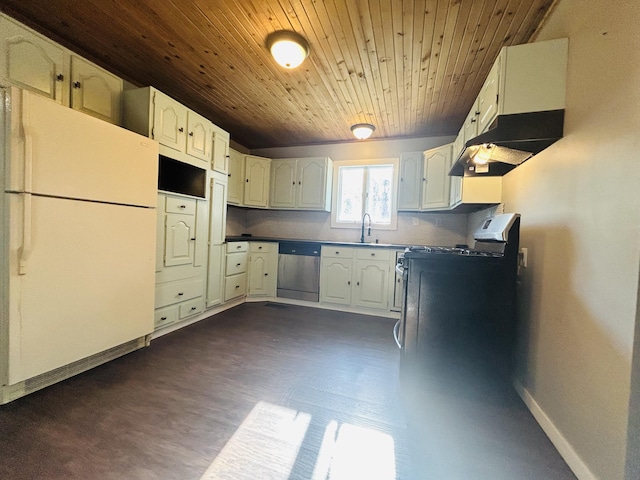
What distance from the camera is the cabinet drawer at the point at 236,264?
347 cm

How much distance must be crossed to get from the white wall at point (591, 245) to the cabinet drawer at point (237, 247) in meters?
3.12

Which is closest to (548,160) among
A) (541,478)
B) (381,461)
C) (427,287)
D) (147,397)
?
(427,287)

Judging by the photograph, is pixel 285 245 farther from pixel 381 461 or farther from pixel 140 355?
pixel 381 461

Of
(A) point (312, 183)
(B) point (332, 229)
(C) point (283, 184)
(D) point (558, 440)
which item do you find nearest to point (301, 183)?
(A) point (312, 183)

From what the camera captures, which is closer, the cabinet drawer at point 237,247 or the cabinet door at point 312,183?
the cabinet drawer at point 237,247

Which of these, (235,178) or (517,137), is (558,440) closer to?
(517,137)

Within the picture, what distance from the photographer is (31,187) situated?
1.47 meters

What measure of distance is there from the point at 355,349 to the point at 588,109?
7.36ft

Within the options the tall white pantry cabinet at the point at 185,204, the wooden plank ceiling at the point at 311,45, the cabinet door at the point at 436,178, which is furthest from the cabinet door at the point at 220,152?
the cabinet door at the point at 436,178

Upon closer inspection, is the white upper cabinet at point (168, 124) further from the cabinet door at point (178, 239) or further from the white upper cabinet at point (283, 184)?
the white upper cabinet at point (283, 184)

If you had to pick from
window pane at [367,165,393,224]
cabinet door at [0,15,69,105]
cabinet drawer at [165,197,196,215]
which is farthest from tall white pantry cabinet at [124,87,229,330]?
window pane at [367,165,393,224]

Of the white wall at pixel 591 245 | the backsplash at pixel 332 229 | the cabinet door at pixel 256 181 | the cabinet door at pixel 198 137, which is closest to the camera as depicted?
the white wall at pixel 591 245

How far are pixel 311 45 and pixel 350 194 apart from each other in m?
2.40

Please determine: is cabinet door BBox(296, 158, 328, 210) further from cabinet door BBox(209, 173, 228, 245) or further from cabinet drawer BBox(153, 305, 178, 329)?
cabinet drawer BBox(153, 305, 178, 329)
